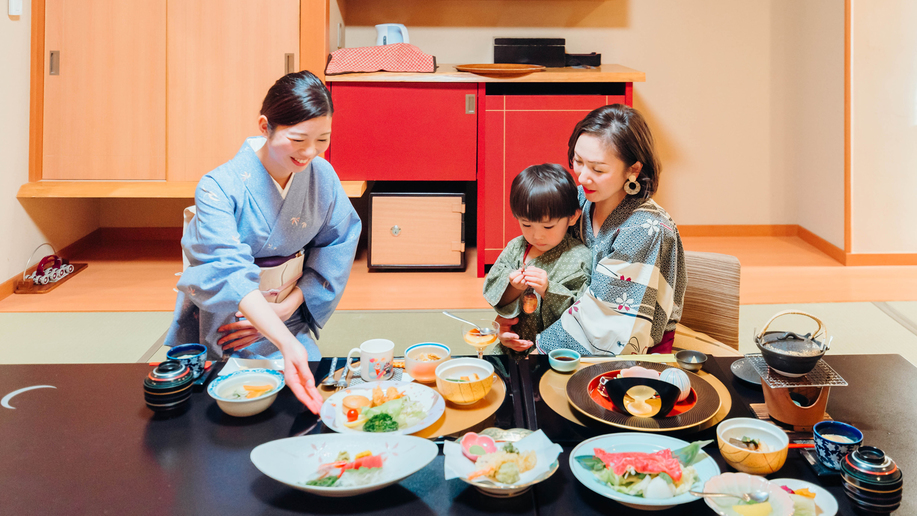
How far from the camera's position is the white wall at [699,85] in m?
4.26

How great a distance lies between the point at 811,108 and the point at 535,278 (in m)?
3.20

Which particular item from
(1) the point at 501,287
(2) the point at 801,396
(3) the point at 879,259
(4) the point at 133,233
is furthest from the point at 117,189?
(3) the point at 879,259

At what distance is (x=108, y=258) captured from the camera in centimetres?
394

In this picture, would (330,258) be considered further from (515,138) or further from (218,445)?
(515,138)

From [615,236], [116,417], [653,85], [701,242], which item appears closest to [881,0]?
[653,85]

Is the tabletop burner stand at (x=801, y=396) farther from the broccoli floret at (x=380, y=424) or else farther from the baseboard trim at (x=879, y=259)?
the baseboard trim at (x=879, y=259)

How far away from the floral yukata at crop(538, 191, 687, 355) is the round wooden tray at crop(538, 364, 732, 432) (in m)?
0.31

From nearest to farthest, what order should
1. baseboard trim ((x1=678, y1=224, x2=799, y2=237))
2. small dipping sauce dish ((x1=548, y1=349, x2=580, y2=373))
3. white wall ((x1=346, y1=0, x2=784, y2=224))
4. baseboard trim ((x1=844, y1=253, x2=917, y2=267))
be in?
small dipping sauce dish ((x1=548, y1=349, x2=580, y2=373)), baseboard trim ((x1=844, y1=253, x2=917, y2=267)), white wall ((x1=346, y1=0, x2=784, y2=224)), baseboard trim ((x1=678, y1=224, x2=799, y2=237))

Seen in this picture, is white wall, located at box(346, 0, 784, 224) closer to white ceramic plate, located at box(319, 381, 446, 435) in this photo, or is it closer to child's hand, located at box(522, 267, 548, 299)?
child's hand, located at box(522, 267, 548, 299)

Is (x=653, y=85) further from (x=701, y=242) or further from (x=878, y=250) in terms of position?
(x=878, y=250)

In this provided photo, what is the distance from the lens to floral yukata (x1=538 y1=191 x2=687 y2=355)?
5.28 feet

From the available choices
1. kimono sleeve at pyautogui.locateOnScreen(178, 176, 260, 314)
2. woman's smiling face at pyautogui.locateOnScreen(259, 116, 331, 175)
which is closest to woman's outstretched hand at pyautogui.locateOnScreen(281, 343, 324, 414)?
kimono sleeve at pyautogui.locateOnScreen(178, 176, 260, 314)

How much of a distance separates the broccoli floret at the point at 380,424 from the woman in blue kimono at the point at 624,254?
0.65 metres

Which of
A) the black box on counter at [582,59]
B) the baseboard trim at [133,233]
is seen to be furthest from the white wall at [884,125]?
the baseboard trim at [133,233]
